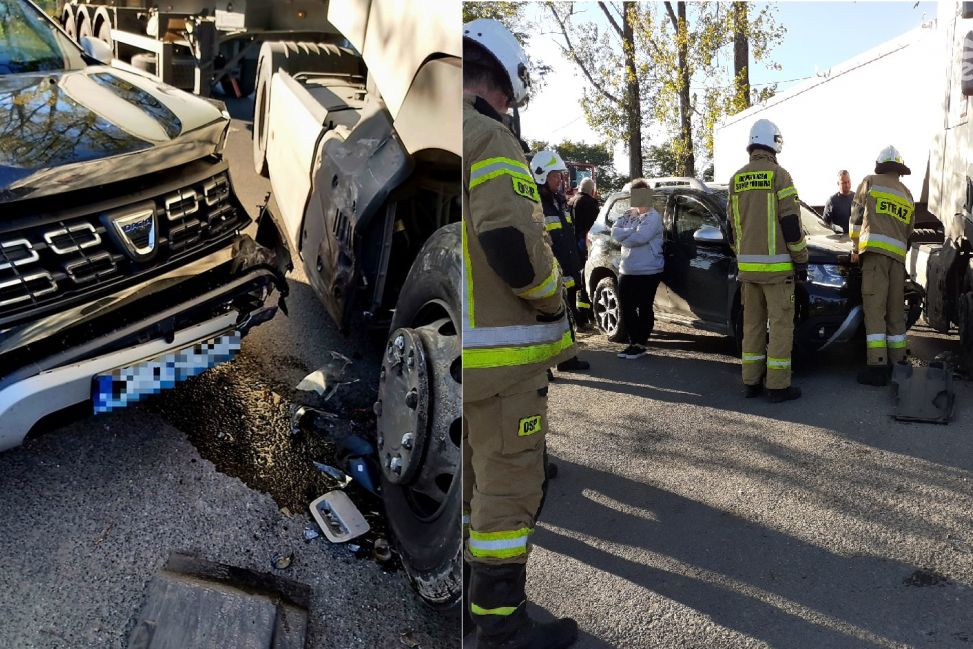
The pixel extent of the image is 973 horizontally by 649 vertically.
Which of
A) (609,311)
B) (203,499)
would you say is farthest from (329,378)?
(609,311)

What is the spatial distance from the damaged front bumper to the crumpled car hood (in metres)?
0.11

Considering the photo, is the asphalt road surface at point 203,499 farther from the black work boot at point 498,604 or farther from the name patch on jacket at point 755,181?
the name patch on jacket at point 755,181

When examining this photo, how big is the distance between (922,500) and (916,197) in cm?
219

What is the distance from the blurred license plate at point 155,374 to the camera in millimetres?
854

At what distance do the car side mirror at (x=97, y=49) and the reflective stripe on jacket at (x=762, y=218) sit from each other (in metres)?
2.99

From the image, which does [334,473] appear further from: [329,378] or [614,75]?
[614,75]

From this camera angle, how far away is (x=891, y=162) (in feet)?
13.2

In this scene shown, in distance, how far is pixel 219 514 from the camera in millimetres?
1000

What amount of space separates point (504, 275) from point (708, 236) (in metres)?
2.35

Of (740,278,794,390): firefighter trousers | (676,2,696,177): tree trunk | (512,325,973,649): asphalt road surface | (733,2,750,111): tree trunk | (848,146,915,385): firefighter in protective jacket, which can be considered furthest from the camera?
(848,146,915,385): firefighter in protective jacket

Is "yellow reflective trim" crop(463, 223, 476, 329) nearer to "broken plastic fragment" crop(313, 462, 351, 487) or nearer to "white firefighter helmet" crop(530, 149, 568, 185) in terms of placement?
"broken plastic fragment" crop(313, 462, 351, 487)

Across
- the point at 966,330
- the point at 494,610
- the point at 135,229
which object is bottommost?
the point at 494,610

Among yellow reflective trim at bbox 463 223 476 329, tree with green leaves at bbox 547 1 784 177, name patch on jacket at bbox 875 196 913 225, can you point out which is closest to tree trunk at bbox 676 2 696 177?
tree with green leaves at bbox 547 1 784 177

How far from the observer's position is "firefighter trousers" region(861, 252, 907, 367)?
3.97 meters
